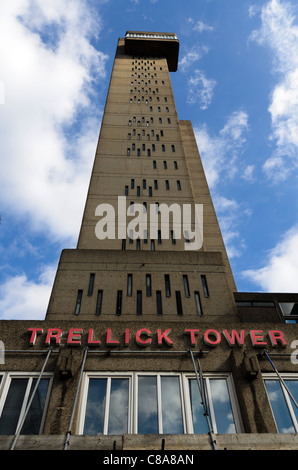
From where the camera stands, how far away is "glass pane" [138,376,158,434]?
A: 12.3 metres

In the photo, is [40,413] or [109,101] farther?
[109,101]

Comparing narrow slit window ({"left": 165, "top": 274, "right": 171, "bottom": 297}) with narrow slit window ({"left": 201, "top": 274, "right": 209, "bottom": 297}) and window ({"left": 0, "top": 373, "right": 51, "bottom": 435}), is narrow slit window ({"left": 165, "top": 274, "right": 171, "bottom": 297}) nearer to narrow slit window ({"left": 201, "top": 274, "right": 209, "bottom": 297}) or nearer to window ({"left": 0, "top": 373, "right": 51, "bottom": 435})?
narrow slit window ({"left": 201, "top": 274, "right": 209, "bottom": 297})

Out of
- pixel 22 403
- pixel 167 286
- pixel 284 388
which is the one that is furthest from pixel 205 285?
pixel 22 403

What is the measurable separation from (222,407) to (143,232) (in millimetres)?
18169

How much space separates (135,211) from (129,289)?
10.5m

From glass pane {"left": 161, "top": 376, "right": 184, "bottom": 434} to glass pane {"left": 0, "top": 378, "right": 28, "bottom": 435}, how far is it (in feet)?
18.0

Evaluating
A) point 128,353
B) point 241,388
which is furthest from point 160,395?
point 241,388

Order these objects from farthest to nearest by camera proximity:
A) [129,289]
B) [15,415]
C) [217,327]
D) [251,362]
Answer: [129,289]
[217,327]
[251,362]
[15,415]

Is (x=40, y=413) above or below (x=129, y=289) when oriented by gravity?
below

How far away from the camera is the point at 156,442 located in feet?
35.0

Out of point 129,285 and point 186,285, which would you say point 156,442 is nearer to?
point 129,285

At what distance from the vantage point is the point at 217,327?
1554 cm
